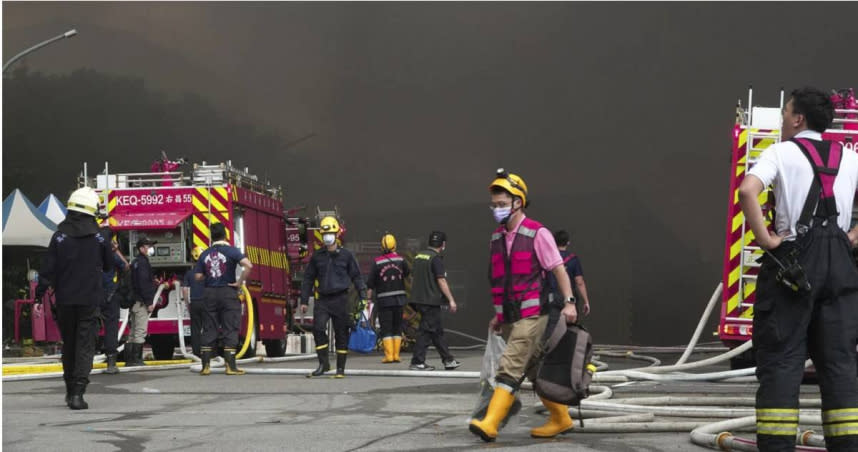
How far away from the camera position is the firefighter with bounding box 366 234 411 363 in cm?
1611

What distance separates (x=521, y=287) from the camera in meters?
7.05

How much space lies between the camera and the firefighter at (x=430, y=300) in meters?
14.2

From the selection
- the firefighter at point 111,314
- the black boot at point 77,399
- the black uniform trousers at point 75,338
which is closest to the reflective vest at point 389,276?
the firefighter at point 111,314

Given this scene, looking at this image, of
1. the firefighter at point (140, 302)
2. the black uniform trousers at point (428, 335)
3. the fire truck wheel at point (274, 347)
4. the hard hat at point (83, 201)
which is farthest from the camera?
the fire truck wheel at point (274, 347)

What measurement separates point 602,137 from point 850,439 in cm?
2402

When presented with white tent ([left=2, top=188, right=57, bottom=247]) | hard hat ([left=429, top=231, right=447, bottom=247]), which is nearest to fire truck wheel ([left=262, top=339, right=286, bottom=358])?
hard hat ([left=429, top=231, right=447, bottom=247])

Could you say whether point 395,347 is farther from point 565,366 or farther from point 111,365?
point 565,366

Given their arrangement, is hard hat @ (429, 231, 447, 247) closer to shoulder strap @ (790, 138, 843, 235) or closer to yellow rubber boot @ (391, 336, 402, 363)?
yellow rubber boot @ (391, 336, 402, 363)

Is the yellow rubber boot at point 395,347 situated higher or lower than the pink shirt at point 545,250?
lower


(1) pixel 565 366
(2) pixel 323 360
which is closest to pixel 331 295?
(2) pixel 323 360

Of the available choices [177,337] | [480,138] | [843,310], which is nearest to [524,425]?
[843,310]

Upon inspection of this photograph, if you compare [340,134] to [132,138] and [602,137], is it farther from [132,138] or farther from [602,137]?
[132,138]

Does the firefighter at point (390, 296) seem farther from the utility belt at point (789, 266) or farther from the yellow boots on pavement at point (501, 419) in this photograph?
the utility belt at point (789, 266)

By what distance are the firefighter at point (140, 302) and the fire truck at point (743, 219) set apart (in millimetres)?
6818
